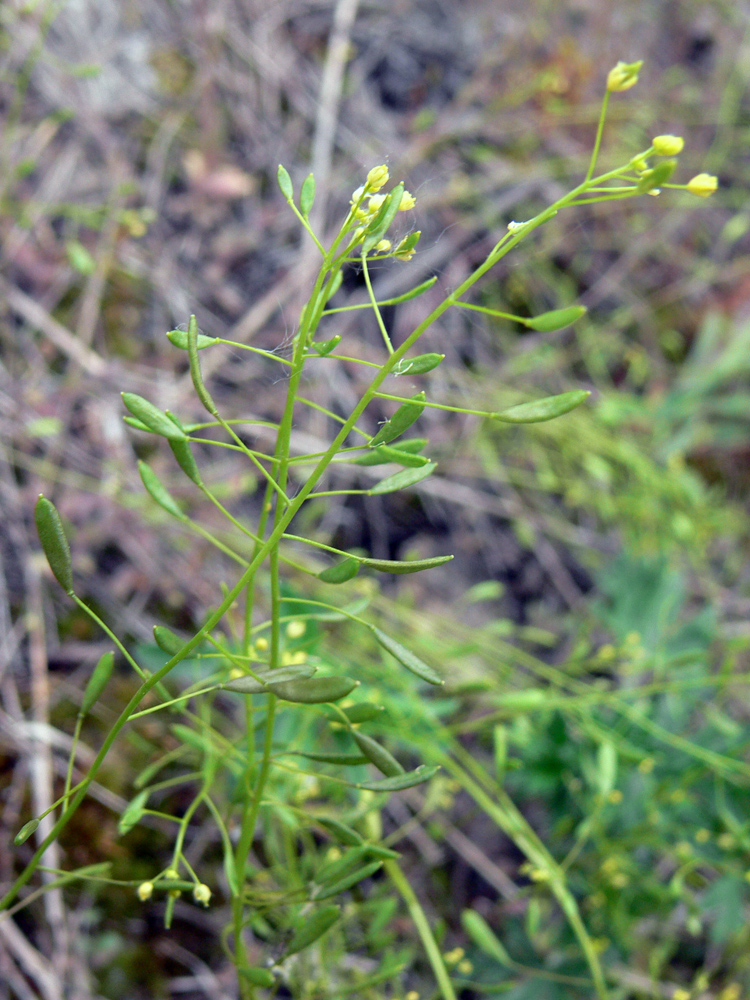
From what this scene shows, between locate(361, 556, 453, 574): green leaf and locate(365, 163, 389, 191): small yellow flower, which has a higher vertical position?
locate(365, 163, 389, 191): small yellow flower

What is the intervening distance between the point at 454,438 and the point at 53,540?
4.14ft

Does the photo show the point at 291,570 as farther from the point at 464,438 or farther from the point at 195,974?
the point at 195,974

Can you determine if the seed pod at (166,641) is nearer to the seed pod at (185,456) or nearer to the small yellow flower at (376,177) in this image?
the seed pod at (185,456)

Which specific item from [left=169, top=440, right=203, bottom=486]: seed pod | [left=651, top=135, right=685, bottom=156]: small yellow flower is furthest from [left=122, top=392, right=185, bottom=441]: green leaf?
[left=651, top=135, right=685, bottom=156]: small yellow flower

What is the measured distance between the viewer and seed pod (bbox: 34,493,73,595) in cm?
56

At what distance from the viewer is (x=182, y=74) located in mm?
1690

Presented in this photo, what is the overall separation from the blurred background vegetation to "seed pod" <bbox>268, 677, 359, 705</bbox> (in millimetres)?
519

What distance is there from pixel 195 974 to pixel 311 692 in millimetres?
893

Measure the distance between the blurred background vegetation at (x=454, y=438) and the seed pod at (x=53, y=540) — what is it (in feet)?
1.67

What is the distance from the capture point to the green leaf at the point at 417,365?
0.55m

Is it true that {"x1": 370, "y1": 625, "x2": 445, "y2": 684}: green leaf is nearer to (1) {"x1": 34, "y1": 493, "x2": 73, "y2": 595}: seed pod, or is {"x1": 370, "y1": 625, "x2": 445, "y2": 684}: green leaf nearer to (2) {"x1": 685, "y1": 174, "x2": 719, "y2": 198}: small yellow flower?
(1) {"x1": 34, "y1": 493, "x2": 73, "y2": 595}: seed pod

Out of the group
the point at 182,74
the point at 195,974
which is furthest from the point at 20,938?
the point at 182,74

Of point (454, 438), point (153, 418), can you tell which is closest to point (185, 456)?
point (153, 418)

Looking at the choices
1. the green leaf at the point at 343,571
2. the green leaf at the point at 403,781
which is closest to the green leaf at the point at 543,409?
the green leaf at the point at 343,571
